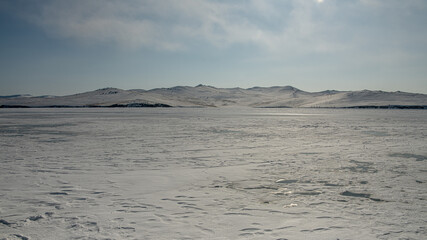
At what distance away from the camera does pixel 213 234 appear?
12.2 feet

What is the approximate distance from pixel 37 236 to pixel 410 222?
470cm

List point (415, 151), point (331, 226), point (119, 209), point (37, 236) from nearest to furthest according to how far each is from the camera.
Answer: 1. point (37, 236)
2. point (331, 226)
3. point (119, 209)
4. point (415, 151)

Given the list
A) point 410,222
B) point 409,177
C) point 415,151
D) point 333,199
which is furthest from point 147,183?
point 415,151

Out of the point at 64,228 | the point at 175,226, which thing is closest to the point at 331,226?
the point at 175,226

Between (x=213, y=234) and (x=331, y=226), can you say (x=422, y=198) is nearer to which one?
(x=331, y=226)

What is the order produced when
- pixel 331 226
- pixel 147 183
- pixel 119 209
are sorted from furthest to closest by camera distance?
pixel 147 183 → pixel 119 209 → pixel 331 226

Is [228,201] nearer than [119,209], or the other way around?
[119,209]

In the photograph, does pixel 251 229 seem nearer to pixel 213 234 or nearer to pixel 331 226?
pixel 213 234

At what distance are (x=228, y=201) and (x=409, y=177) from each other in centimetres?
417

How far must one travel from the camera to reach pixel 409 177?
6.50 meters

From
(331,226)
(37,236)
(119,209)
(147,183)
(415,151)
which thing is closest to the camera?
(37,236)

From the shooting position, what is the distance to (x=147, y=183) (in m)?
→ 6.06

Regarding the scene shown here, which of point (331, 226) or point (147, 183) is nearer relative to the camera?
point (331, 226)

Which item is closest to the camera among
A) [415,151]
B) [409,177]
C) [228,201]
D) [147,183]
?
[228,201]
